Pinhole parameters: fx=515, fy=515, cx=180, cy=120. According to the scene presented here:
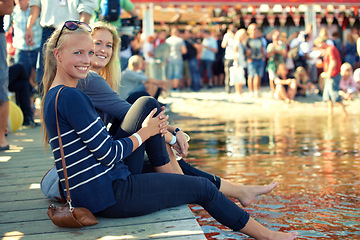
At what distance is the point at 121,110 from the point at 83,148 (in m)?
0.69

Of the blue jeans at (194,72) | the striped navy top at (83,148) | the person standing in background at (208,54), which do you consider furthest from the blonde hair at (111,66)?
the person standing in background at (208,54)

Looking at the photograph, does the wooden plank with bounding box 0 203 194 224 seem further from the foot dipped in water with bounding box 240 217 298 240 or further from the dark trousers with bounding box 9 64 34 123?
the dark trousers with bounding box 9 64 34 123

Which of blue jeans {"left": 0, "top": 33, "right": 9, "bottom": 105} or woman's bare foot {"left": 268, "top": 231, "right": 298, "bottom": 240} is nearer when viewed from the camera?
woman's bare foot {"left": 268, "top": 231, "right": 298, "bottom": 240}

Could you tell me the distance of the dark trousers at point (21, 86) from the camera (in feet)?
23.3

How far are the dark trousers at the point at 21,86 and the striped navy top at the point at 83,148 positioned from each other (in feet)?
15.3

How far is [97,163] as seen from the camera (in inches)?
107

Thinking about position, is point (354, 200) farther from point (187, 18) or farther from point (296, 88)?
point (187, 18)

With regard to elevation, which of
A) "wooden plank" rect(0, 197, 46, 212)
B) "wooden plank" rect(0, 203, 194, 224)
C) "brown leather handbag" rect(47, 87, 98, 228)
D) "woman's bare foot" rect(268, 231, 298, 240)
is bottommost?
"woman's bare foot" rect(268, 231, 298, 240)

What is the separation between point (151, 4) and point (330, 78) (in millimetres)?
6284

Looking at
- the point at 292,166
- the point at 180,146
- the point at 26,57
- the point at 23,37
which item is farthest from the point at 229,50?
the point at 180,146

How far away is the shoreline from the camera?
1152cm

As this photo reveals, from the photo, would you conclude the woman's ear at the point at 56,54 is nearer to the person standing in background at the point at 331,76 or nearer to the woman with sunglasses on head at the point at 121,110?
the woman with sunglasses on head at the point at 121,110

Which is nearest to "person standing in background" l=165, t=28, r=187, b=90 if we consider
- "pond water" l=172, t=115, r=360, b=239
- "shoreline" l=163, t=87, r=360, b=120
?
"shoreline" l=163, t=87, r=360, b=120

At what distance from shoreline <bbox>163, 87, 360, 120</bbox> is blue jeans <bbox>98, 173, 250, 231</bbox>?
790 cm
